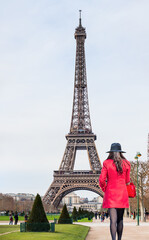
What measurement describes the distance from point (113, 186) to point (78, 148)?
3001 inches

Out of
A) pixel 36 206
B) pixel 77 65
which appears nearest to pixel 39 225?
pixel 36 206

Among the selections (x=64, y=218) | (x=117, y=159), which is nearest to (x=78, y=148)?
(x=64, y=218)

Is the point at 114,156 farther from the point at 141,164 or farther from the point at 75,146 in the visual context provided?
the point at 75,146

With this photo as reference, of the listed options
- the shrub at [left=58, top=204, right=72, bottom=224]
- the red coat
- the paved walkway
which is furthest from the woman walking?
the shrub at [left=58, top=204, right=72, bottom=224]

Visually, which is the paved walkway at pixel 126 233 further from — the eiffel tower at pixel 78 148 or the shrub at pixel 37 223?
the eiffel tower at pixel 78 148

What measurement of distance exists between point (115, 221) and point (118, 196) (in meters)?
0.53

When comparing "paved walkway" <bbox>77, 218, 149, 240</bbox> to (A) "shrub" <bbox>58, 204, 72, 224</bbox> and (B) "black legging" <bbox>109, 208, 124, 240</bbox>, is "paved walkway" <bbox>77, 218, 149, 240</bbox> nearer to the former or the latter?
(A) "shrub" <bbox>58, 204, 72, 224</bbox>

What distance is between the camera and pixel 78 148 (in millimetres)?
83812

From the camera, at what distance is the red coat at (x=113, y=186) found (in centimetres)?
768

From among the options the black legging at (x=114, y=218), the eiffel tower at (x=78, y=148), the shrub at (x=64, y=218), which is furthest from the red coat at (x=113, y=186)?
the eiffel tower at (x=78, y=148)

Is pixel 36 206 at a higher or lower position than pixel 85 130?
lower

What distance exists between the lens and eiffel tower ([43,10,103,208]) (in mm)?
75312

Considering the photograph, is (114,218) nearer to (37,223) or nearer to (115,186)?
(115,186)

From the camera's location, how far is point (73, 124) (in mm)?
83625
